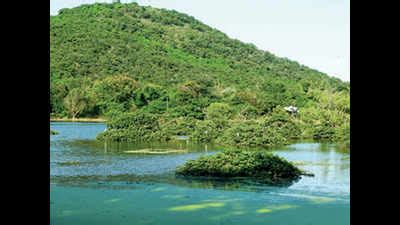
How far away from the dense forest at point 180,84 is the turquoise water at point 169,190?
18.6 inches

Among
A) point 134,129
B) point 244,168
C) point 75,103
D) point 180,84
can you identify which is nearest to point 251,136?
point 244,168

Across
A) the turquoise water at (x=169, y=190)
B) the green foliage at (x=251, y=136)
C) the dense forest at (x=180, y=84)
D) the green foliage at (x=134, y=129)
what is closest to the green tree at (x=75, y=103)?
the dense forest at (x=180, y=84)

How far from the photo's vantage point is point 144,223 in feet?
15.0

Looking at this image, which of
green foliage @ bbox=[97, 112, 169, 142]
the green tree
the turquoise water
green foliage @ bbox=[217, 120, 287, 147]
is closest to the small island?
the turquoise water

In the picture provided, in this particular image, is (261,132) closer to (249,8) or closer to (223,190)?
(223,190)

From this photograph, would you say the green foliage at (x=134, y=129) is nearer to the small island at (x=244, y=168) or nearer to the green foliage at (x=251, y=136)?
the green foliage at (x=251, y=136)

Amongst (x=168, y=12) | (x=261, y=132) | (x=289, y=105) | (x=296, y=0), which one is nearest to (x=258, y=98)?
(x=289, y=105)

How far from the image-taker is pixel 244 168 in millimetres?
7621

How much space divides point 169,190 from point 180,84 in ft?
14.8

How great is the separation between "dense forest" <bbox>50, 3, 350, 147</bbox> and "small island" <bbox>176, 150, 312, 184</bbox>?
1.52m

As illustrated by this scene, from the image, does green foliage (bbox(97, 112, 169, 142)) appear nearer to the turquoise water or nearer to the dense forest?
the dense forest

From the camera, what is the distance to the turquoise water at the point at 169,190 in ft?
17.1

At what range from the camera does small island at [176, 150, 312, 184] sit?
7.50m
